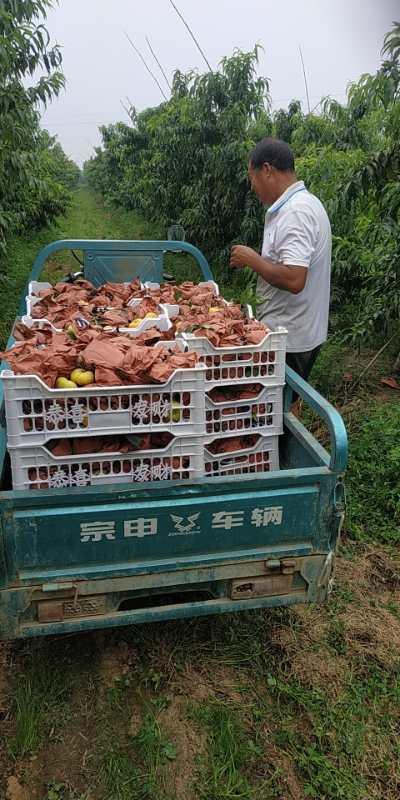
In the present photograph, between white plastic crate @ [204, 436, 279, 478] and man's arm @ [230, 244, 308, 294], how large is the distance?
93cm

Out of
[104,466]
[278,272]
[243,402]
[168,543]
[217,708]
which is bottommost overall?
[217,708]

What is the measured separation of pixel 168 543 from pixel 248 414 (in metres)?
0.61

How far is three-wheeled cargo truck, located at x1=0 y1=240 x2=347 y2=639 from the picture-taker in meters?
1.89

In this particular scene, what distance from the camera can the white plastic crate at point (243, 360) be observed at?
86.9 inches

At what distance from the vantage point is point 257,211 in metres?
8.69

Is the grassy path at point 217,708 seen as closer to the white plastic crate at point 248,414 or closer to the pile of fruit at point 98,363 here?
the white plastic crate at point 248,414

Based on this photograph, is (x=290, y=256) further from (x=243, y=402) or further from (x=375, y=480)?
(x=375, y=480)

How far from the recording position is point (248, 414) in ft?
7.54

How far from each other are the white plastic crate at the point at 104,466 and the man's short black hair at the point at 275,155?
1.79 metres

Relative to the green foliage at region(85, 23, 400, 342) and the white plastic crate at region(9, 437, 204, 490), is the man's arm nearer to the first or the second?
the green foliage at region(85, 23, 400, 342)

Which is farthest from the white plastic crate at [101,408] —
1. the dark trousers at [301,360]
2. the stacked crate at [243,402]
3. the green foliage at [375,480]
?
the green foliage at [375,480]

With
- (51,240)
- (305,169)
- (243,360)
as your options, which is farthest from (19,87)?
(51,240)

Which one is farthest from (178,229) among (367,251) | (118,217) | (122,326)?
(118,217)

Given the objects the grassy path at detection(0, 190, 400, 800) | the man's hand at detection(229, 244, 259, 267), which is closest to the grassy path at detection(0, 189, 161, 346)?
the man's hand at detection(229, 244, 259, 267)
